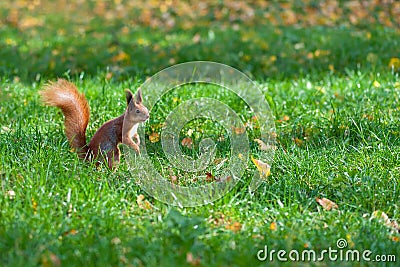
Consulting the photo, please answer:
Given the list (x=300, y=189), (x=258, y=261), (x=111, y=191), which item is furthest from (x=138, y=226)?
(x=300, y=189)

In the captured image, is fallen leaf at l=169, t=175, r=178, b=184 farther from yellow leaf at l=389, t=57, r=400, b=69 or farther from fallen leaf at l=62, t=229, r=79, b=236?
yellow leaf at l=389, t=57, r=400, b=69

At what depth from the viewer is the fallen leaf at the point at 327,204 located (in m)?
3.43

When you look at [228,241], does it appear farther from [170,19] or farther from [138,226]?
[170,19]

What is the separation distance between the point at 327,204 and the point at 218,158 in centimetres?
84

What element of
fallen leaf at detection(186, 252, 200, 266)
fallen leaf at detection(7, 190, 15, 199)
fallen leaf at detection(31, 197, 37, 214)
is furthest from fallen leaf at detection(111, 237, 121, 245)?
fallen leaf at detection(7, 190, 15, 199)

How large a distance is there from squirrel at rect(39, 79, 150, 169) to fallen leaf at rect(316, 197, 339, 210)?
113 cm

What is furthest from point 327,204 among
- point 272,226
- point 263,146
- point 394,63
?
point 394,63

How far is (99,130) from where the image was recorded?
3879 millimetres

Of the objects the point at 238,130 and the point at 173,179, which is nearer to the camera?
the point at 173,179

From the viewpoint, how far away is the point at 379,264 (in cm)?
293

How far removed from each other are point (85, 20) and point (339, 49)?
13.3ft

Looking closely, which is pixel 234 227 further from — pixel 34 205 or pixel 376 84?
pixel 376 84

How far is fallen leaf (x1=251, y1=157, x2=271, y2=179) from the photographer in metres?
3.72

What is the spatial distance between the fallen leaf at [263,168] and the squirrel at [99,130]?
0.71m
